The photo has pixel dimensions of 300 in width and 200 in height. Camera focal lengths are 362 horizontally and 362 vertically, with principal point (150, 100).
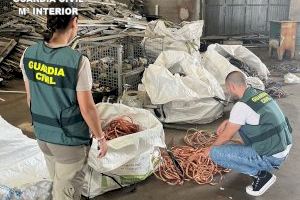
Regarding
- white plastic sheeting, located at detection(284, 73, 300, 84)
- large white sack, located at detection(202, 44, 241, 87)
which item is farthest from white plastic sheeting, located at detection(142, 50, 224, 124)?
white plastic sheeting, located at detection(284, 73, 300, 84)

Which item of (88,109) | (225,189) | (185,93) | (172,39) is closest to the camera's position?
(88,109)

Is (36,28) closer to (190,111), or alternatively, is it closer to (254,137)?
(190,111)

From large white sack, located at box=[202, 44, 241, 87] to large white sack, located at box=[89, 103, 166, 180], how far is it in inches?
75.5

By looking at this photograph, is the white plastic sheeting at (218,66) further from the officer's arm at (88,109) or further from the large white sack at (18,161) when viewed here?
the officer's arm at (88,109)

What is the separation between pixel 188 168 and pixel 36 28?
431cm

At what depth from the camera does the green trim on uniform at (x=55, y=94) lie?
1.70 metres

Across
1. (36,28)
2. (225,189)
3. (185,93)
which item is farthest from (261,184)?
(36,28)

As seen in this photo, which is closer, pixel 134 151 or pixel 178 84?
pixel 134 151

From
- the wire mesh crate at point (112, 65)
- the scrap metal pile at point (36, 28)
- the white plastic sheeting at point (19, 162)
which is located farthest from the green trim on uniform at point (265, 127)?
the scrap metal pile at point (36, 28)

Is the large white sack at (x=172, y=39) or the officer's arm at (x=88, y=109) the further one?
the large white sack at (x=172, y=39)

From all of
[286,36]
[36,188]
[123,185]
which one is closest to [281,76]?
[286,36]

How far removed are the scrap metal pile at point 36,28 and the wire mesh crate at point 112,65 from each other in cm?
70

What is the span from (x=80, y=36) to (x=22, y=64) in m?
3.87

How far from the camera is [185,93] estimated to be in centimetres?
386
